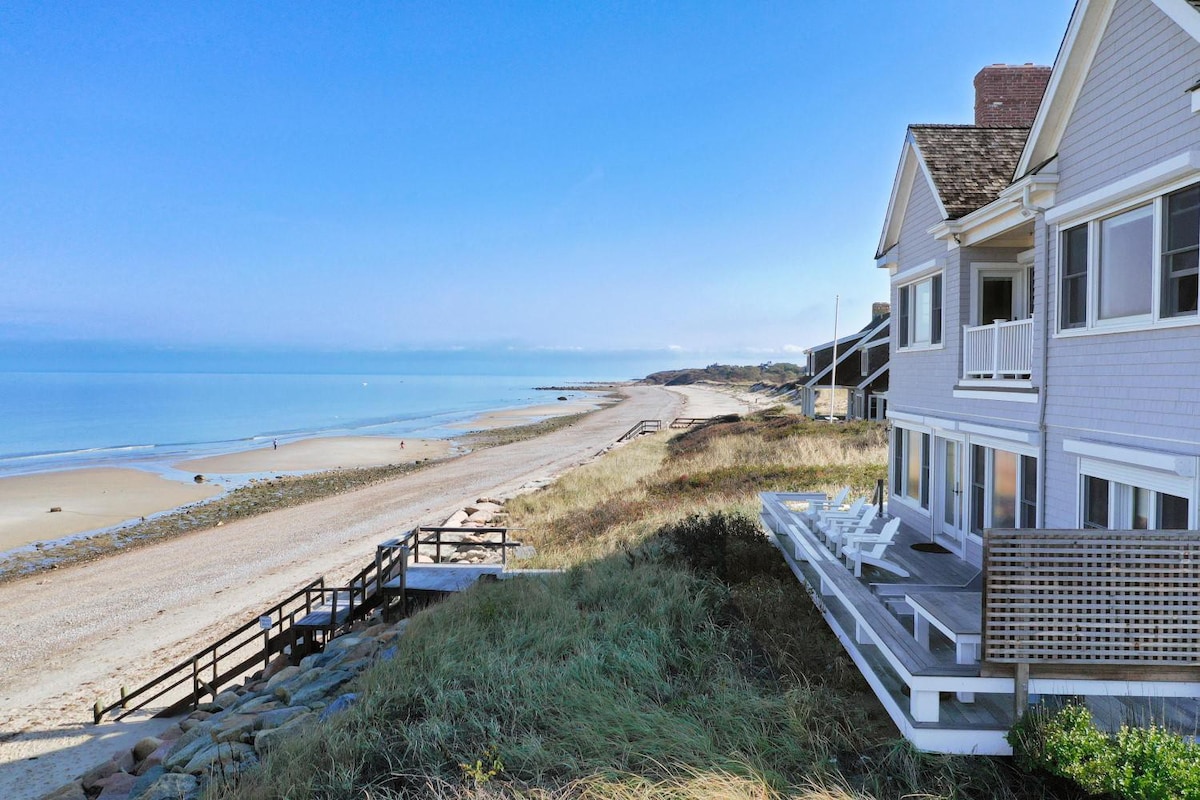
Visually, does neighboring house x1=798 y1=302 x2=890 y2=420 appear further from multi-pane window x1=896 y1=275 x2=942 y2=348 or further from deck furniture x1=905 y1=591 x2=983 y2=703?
deck furniture x1=905 y1=591 x2=983 y2=703

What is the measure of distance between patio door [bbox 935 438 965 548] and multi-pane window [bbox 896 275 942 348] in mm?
1891

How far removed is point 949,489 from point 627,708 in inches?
312

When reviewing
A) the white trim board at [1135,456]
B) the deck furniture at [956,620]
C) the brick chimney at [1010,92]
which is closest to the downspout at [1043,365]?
the white trim board at [1135,456]

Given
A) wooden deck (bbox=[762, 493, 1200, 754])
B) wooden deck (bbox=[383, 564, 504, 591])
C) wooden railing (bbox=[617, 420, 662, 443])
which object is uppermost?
wooden deck (bbox=[762, 493, 1200, 754])

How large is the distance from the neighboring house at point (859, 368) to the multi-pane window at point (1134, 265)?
1039 inches

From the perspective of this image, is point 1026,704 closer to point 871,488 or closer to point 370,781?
point 370,781

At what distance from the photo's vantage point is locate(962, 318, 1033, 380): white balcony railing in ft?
31.3

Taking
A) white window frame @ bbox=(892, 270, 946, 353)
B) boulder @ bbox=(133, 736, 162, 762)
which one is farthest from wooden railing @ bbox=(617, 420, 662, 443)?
boulder @ bbox=(133, 736, 162, 762)

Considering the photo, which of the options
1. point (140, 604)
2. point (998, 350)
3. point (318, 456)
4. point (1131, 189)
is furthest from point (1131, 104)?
point (318, 456)

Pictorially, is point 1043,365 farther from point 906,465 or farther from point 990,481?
point 906,465

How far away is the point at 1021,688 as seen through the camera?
5.17 meters

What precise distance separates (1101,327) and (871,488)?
461 inches

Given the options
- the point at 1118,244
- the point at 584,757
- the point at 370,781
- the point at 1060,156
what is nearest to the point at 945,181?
the point at 1060,156

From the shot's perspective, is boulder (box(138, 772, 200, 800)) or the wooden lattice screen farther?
boulder (box(138, 772, 200, 800))
